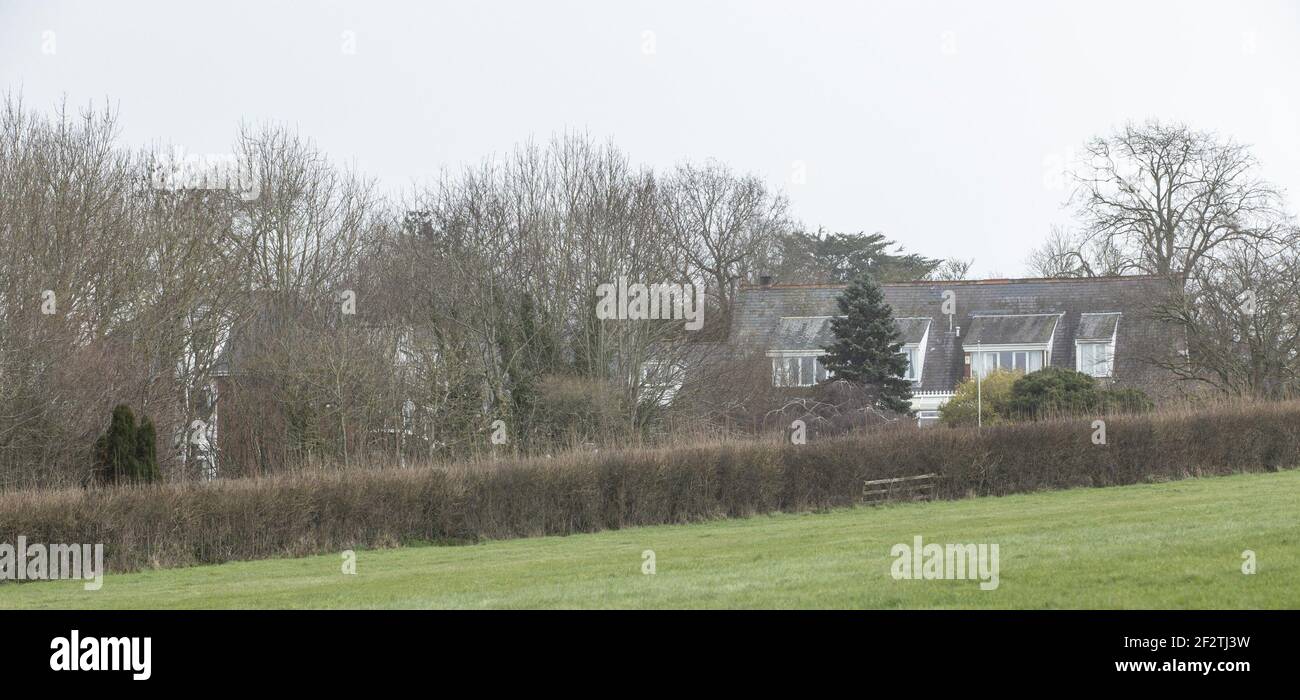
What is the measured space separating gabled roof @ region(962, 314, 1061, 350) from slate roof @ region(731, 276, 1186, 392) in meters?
0.08

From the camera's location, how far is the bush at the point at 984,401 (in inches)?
1752

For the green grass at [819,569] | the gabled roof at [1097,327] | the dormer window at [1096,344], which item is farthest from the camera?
the gabled roof at [1097,327]

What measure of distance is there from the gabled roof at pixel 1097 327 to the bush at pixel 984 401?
377 inches

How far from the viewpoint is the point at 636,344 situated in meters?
41.3

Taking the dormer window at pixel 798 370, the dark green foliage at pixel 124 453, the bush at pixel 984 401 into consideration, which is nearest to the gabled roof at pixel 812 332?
the dormer window at pixel 798 370

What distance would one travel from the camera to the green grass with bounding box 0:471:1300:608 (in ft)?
37.6

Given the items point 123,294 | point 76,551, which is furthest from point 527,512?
point 123,294

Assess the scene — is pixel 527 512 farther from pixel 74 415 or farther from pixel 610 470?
pixel 74 415

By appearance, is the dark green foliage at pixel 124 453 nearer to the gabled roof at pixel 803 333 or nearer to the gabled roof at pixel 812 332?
the gabled roof at pixel 812 332

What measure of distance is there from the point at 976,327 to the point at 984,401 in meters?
14.1

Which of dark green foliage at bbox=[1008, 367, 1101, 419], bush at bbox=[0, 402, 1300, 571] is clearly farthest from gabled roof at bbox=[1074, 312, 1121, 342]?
Answer: bush at bbox=[0, 402, 1300, 571]

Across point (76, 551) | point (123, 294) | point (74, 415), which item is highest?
point (123, 294)
